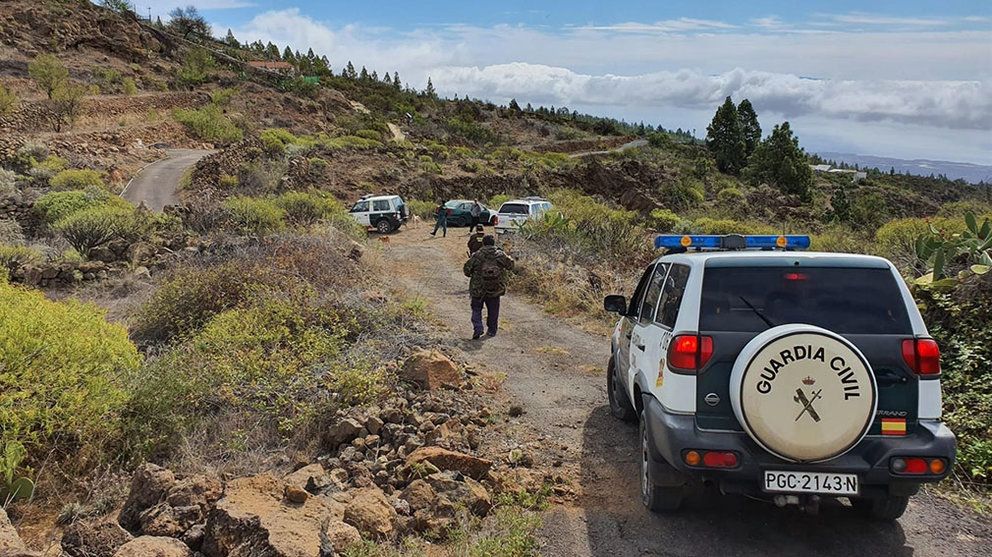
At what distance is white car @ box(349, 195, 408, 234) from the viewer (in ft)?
76.7

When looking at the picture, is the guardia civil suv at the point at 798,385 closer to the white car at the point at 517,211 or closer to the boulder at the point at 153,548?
the boulder at the point at 153,548

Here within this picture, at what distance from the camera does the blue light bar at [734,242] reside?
4598 mm

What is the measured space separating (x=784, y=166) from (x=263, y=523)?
5251cm

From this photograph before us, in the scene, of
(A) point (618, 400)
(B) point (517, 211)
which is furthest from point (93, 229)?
(A) point (618, 400)

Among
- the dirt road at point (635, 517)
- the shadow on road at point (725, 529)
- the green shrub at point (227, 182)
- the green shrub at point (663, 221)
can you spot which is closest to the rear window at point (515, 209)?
the green shrub at point (663, 221)

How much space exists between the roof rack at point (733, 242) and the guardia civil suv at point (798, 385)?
854 millimetres

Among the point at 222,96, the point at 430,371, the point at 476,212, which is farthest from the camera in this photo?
the point at 222,96

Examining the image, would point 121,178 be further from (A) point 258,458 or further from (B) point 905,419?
(B) point 905,419

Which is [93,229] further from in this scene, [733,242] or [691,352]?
[691,352]

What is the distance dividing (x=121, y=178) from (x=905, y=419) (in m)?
30.7

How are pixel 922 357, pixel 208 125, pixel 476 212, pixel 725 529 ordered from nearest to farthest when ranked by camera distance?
1. pixel 922 357
2. pixel 725 529
3. pixel 476 212
4. pixel 208 125

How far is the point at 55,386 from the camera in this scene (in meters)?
4.71

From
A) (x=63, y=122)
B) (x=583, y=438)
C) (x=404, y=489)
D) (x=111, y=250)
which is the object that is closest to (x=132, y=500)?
(x=404, y=489)

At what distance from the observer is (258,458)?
481cm
